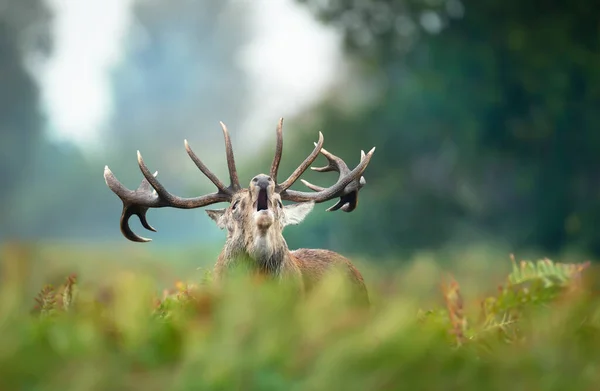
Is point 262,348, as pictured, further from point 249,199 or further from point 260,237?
point 249,199

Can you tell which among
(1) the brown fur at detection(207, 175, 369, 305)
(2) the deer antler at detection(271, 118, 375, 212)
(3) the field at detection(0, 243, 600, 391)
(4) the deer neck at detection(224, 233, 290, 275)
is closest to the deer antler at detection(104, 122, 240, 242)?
(1) the brown fur at detection(207, 175, 369, 305)

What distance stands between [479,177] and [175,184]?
23.9m

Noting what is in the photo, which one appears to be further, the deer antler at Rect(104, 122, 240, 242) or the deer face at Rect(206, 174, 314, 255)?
the deer antler at Rect(104, 122, 240, 242)

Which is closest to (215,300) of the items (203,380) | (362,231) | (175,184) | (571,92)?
(203,380)

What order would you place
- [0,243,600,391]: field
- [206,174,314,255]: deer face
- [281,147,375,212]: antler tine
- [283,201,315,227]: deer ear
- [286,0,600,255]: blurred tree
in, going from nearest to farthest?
[0,243,600,391]: field
[206,174,314,255]: deer face
[283,201,315,227]: deer ear
[281,147,375,212]: antler tine
[286,0,600,255]: blurred tree

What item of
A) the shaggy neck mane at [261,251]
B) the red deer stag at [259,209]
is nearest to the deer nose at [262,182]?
the red deer stag at [259,209]

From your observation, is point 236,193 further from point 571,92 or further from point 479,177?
point 479,177

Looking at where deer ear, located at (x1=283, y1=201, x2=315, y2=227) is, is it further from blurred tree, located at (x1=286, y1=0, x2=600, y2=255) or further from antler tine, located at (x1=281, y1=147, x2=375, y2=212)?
blurred tree, located at (x1=286, y1=0, x2=600, y2=255)

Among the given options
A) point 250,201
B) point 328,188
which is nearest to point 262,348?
point 250,201

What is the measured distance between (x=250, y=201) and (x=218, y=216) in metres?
0.61

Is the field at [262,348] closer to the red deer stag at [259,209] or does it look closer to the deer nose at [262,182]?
the red deer stag at [259,209]

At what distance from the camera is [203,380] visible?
1033 millimetres

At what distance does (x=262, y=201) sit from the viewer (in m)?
4.95

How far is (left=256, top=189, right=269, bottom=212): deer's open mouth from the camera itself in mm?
4918
